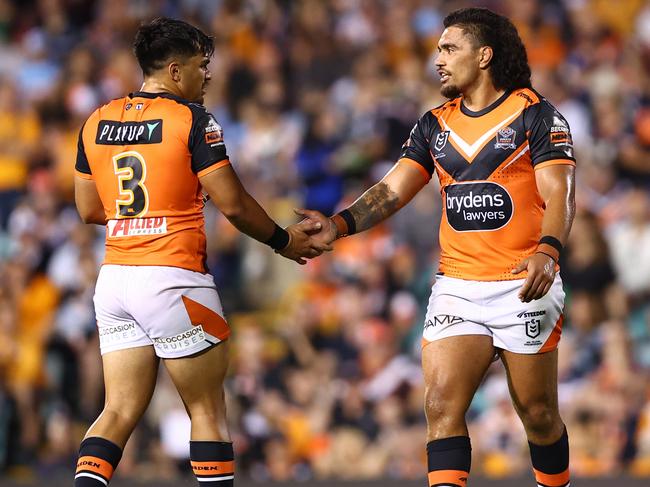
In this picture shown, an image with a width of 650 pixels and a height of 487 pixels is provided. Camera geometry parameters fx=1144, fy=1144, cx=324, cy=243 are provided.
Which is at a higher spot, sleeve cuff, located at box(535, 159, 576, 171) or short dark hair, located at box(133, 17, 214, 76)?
short dark hair, located at box(133, 17, 214, 76)

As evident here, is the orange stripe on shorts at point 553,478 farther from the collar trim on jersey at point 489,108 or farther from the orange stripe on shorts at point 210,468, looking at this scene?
the collar trim on jersey at point 489,108

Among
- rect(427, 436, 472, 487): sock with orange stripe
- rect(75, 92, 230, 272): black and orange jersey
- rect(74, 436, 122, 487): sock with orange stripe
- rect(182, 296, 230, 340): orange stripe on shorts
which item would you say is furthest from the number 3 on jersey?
rect(427, 436, 472, 487): sock with orange stripe

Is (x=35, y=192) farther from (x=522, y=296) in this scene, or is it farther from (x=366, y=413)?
(x=522, y=296)

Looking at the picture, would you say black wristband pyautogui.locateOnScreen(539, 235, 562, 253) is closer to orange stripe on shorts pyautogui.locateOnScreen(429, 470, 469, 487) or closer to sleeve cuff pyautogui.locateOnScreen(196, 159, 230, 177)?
orange stripe on shorts pyautogui.locateOnScreen(429, 470, 469, 487)

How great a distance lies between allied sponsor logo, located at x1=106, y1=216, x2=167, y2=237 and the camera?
15.7 feet

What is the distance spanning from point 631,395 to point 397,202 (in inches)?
148

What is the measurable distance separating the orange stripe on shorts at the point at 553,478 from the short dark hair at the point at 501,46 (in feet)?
5.65

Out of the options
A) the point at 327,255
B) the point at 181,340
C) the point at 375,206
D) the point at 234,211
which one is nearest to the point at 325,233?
the point at 375,206

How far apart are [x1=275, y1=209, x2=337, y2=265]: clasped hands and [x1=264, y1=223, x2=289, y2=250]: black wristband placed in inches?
2.1

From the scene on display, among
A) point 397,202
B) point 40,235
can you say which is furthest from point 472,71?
point 40,235

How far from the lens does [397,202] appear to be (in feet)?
17.5

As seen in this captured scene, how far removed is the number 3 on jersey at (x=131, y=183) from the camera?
15.6 feet

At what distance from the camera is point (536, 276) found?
4477mm

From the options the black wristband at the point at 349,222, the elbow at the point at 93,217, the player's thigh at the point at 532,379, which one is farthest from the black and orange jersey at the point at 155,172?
the player's thigh at the point at 532,379
